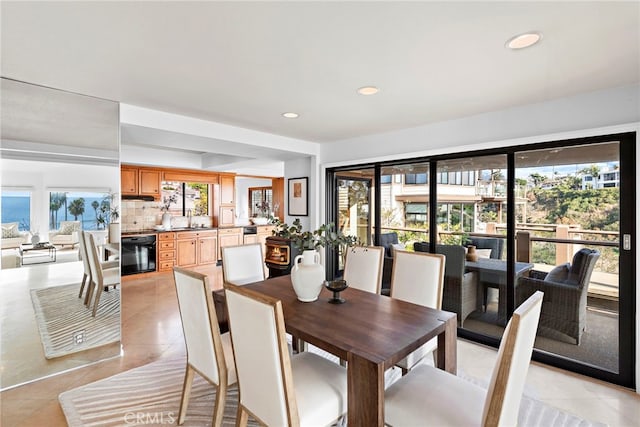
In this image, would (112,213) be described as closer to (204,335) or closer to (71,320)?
(71,320)

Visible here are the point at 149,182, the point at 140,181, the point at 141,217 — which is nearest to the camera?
the point at 140,181

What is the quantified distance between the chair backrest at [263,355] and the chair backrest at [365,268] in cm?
155

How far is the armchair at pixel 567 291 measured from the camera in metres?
2.70

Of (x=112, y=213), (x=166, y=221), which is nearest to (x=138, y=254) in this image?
(x=166, y=221)

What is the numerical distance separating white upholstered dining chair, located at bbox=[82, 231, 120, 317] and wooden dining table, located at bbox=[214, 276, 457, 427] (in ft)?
4.15

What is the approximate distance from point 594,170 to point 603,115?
444mm

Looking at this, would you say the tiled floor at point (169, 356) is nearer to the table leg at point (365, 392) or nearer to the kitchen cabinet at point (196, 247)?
the table leg at point (365, 392)

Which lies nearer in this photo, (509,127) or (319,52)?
(319,52)

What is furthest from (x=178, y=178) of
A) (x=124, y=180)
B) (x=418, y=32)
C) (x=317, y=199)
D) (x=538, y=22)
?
(x=538, y=22)

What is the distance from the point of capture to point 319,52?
6.28 ft

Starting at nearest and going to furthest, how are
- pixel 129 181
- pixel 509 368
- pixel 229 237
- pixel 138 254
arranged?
pixel 509 368
pixel 138 254
pixel 129 181
pixel 229 237

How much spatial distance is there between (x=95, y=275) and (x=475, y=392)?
3.11 meters

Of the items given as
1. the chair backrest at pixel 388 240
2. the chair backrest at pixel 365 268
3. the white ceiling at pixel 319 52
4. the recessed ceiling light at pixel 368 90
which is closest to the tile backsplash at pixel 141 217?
the white ceiling at pixel 319 52

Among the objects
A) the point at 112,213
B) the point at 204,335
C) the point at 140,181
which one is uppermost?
the point at 140,181
